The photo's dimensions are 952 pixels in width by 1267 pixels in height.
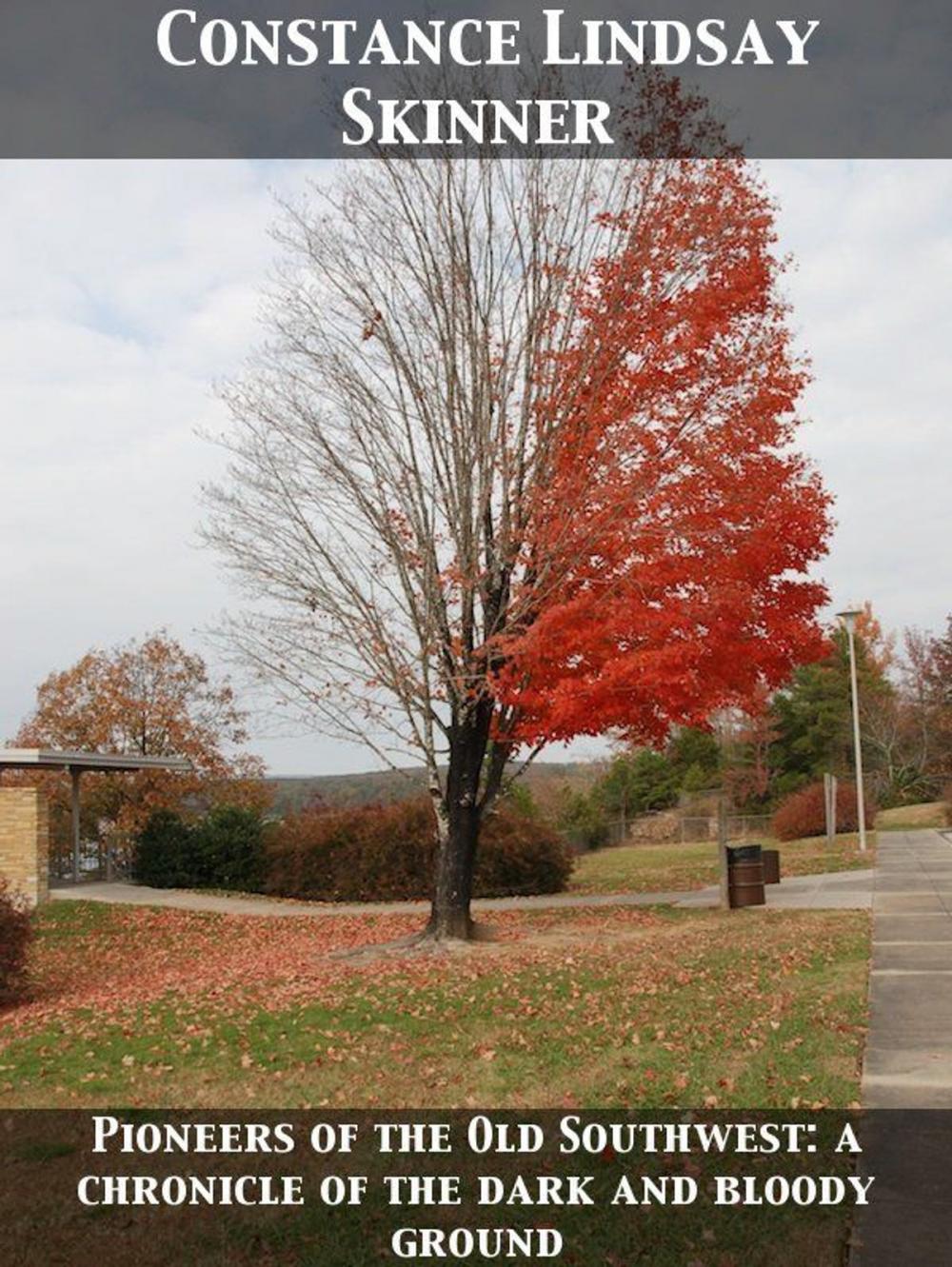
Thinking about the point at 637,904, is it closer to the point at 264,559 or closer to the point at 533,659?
the point at 533,659

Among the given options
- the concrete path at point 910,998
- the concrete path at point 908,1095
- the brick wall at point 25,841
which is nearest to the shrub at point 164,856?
the brick wall at point 25,841

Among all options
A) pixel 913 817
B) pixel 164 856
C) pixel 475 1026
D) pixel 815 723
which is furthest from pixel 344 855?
pixel 815 723

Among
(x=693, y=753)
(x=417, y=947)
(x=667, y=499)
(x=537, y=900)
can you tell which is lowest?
(x=537, y=900)

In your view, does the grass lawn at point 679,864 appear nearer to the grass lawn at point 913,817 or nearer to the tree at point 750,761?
the grass lawn at point 913,817

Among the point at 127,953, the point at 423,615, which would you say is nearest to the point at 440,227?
the point at 423,615

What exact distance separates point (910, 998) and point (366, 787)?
113 feet

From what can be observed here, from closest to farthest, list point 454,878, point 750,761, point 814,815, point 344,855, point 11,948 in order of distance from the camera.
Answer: point 11,948 → point 454,878 → point 344,855 → point 814,815 → point 750,761

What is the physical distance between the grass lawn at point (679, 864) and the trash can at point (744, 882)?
181 inches

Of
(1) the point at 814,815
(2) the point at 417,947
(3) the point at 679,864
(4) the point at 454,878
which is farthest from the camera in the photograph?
(1) the point at 814,815

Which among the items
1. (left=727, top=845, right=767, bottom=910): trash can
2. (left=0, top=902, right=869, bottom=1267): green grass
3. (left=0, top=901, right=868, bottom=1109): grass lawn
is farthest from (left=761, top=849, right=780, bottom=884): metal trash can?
(left=0, top=902, right=869, bottom=1267): green grass

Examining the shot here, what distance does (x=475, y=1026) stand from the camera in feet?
29.2

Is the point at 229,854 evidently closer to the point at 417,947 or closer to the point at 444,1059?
the point at 417,947

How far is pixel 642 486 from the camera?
1367 cm

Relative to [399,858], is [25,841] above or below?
above
